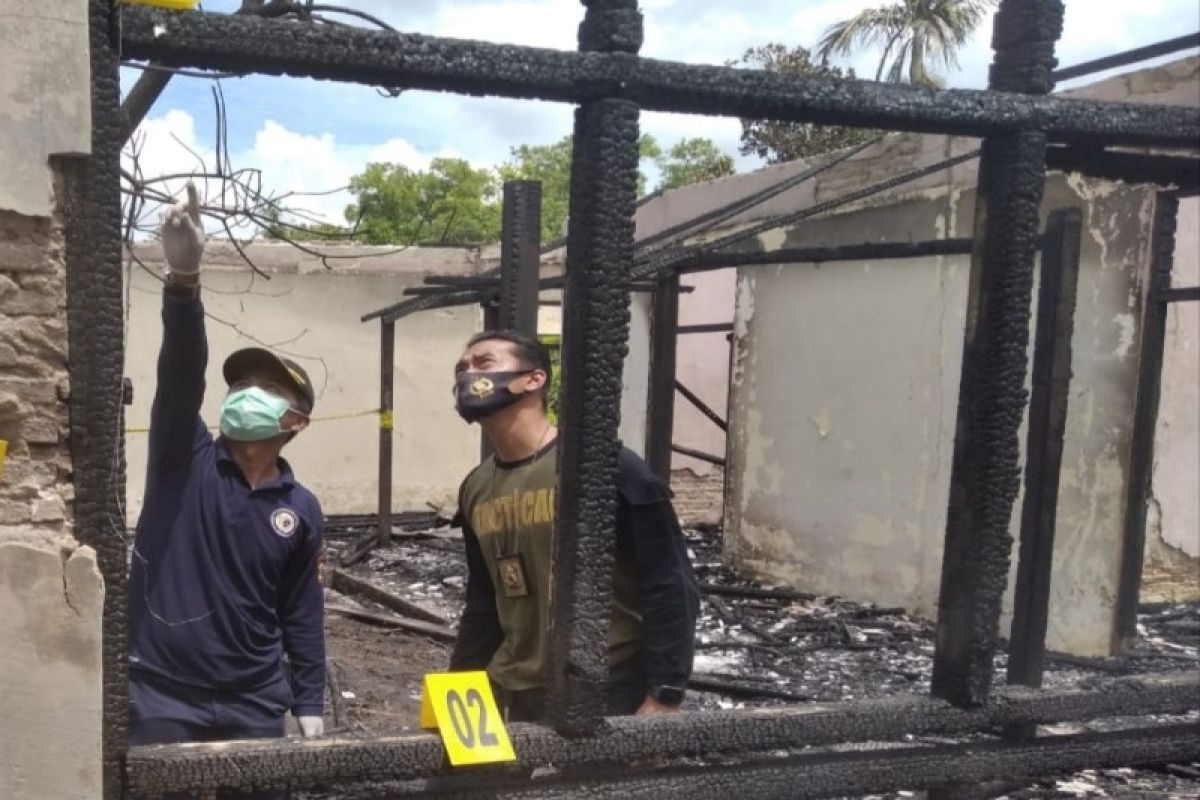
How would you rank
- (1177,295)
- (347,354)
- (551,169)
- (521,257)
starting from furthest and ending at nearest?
1. (551,169)
2. (347,354)
3. (1177,295)
4. (521,257)

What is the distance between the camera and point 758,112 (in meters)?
2.19

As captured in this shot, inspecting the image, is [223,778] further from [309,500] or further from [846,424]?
[846,424]

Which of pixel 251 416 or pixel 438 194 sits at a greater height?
pixel 438 194

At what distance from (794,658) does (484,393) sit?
462cm

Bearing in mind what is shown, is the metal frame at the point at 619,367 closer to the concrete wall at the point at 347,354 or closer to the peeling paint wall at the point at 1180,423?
the peeling paint wall at the point at 1180,423

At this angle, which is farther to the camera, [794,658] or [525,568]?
[794,658]

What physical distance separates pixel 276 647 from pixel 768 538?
696 centimetres

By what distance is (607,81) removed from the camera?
1.98 metres

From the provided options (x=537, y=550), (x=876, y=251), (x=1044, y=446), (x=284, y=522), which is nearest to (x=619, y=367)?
(x=537, y=550)

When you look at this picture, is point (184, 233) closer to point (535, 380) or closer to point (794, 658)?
point (535, 380)

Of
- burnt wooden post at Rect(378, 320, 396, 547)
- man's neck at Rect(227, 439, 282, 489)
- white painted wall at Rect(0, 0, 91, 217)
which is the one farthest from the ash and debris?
white painted wall at Rect(0, 0, 91, 217)

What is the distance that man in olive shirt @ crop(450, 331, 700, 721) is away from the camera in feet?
8.77

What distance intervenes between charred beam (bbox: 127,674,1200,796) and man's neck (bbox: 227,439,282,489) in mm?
1199

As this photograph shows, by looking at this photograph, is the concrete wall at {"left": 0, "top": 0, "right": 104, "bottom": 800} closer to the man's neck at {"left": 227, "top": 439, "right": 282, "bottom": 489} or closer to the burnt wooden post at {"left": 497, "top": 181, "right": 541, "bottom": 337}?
the man's neck at {"left": 227, "top": 439, "right": 282, "bottom": 489}
